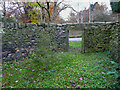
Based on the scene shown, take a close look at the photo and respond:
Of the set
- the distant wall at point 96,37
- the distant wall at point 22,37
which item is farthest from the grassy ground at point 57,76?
the distant wall at point 96,37

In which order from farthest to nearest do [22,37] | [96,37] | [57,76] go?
[96,37]
[22,37]
[57,76]

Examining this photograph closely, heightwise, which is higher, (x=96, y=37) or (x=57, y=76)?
(x=96, y=37)

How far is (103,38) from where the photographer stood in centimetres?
491

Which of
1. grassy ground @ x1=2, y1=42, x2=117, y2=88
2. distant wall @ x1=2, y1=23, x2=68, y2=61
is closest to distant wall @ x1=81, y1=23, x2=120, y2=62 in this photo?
distant wall @ x1=2, y1=23, x2=68, y2=61

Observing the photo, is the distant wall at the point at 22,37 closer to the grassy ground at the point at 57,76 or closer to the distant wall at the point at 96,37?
the grassy ground at the point at 57,76

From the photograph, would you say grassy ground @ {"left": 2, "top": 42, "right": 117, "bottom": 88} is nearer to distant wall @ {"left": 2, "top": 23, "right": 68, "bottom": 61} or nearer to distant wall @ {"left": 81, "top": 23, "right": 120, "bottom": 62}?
distant wall @ {"left": 2, "top": 23, "right": 68, "bottom": 61}

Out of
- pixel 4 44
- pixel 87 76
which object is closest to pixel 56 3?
pixel 4 44

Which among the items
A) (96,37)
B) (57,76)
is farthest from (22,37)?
(96,37)

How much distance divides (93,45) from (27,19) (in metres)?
7.54

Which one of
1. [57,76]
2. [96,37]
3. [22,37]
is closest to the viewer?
[57,76]

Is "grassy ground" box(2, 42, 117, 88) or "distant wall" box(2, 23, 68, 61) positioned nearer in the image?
"grassy ground" box(2, 42, 117, 88)

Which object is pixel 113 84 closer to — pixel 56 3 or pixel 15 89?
pixel 15 89

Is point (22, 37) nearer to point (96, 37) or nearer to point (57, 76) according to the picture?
point (57, 76)

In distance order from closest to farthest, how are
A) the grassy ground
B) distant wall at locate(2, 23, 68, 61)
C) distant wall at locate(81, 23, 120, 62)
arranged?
the grassy ground, distant wall at locate(2, 23, 68, 61), distant wall at locate(81, 23, 120, 62)
